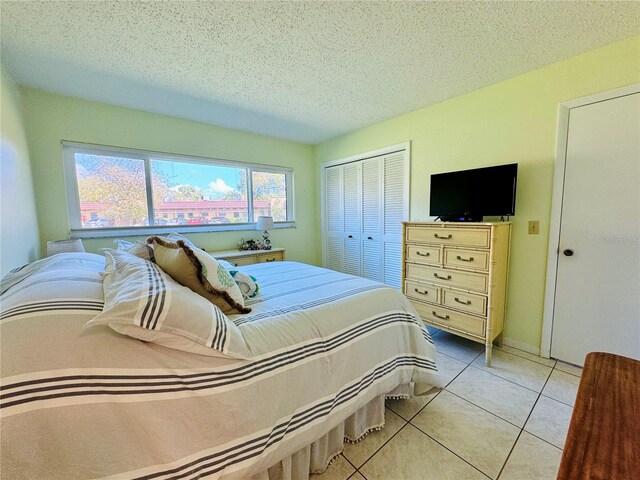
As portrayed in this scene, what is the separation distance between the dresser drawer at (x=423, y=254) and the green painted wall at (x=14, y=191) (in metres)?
2.93

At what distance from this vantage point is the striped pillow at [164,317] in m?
0.77

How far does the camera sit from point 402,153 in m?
3.06

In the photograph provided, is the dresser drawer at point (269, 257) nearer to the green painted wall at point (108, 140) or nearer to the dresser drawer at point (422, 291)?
the green painted wall at point (108, 140)

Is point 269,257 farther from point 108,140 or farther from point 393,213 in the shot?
point 108,140

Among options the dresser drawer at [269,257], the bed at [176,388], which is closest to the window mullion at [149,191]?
the dresser drawer at [269,257]

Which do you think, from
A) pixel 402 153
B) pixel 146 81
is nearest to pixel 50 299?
pixel 146 81

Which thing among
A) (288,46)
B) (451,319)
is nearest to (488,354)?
(451,319)

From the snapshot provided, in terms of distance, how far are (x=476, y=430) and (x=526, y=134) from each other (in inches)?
90.9

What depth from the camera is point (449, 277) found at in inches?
87.7

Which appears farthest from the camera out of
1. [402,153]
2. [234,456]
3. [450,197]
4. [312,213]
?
[312,213]

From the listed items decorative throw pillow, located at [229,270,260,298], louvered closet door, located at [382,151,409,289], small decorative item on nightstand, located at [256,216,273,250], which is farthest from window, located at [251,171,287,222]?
decorative throw pillow, located at [229,270,260,298]

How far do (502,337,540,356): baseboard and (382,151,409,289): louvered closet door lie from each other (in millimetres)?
1162

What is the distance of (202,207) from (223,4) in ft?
7.61

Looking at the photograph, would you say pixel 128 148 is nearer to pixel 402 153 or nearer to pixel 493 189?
pixel 402 153
